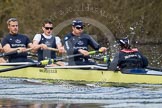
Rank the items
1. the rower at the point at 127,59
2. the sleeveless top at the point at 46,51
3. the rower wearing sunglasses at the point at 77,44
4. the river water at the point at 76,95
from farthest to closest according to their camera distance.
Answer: the sleeveless top at the point at 46,51, the rower wearing sunglasses at the point at 77,44, the rower at the point at 127,59, the river water at the point at 76,95

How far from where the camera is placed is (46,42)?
16.9 meters

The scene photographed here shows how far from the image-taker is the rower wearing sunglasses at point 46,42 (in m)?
16.8

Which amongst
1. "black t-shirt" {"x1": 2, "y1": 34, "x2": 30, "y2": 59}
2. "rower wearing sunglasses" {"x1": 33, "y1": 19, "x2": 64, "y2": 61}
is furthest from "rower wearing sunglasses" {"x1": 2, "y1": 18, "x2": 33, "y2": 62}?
"rower wearing sunglasses" {"x1": 33, "y1": 19, "x2": 64, "y2": 61}

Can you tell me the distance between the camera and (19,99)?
12.7 m

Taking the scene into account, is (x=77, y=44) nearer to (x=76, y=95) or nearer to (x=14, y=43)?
(x=14, y=43)

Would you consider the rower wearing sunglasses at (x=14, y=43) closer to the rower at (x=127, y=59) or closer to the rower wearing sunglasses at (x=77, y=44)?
the rower wearing sunglasses at (x=77, y=44)

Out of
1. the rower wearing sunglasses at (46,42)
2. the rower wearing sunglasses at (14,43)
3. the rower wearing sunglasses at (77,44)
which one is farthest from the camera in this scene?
the rower wearing sunglasses at (14,43)

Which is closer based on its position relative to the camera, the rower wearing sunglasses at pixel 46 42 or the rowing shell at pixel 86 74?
the rowing shell at pixel 86 74

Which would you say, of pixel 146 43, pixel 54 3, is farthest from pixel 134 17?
pixel 54 3

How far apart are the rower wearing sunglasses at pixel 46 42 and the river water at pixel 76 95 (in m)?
1.34

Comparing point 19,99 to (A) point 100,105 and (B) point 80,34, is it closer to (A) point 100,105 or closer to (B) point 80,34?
(A) point 100,105

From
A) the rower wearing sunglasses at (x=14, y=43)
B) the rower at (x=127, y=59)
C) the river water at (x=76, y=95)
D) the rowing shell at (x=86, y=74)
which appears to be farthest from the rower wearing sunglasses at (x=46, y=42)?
the rower at (x=127, y=59)

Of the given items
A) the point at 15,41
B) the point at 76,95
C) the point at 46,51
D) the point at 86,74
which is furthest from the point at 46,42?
the point at 76,95

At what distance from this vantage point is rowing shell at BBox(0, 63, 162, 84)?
47.4 ft
